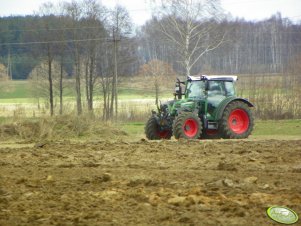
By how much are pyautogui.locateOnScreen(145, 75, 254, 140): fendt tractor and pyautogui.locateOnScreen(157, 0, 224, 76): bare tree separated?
50.2 feet

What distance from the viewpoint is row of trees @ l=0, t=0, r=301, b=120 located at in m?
34.3

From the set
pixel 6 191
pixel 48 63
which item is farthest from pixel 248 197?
pixel 48 63

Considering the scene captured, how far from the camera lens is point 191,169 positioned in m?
9.80

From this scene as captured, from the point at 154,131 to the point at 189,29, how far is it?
54.0 feet

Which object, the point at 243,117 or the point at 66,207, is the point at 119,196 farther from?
the point at 243,117

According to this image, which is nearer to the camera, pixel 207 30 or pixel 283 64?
pixel 207 30

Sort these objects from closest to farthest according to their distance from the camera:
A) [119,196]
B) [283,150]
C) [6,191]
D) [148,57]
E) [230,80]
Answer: [119,196]
[6,191]
[283,150]
[230,80]
[148,57]

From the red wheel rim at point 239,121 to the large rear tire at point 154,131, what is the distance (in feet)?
6.44

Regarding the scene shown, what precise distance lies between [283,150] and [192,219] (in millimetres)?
6553

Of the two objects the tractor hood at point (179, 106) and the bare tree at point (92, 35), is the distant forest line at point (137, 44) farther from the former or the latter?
the tractor hood at point (179, 106)

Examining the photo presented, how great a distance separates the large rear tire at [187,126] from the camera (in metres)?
16.0

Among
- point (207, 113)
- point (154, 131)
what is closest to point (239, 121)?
point (207, 113)

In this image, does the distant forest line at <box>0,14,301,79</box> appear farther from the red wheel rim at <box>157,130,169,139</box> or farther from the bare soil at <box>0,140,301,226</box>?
the bare soil at <box>0,140,301,226</box>

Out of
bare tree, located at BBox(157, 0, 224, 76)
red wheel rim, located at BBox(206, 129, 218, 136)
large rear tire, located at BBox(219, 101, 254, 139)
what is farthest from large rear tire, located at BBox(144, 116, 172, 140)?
bare tree, located at BBox(157, 0, 224, 76)
